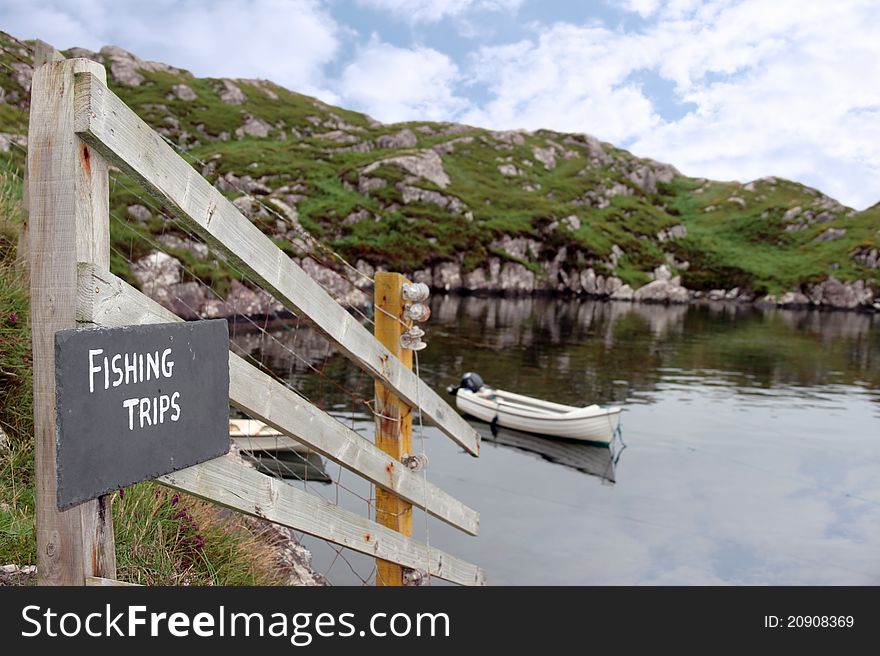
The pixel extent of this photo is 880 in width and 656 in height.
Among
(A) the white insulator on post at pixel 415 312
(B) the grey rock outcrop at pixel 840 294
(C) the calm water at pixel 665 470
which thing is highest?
(B) the grey rock outcrop at pixel 840 294

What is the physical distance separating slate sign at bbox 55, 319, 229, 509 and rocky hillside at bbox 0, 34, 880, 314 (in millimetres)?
56669

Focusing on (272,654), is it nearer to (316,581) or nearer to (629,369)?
(316,581)

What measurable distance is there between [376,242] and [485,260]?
675 inches

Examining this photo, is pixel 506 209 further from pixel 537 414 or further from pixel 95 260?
pixel 95 260

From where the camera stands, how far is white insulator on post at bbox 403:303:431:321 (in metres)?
5.57

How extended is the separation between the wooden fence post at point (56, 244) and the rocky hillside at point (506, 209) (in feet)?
187

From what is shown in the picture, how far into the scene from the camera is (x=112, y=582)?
2.93 metres

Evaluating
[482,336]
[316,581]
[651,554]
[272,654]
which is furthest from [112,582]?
[482,336]

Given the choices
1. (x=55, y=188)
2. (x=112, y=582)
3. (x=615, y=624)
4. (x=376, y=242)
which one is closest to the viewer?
(x=55, y=188)

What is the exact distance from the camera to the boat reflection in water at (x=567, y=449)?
22.7m

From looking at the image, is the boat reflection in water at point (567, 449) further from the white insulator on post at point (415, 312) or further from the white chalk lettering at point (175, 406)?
the white chalk lettering at point (175, 406)

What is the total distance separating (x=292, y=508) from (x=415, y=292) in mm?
2306

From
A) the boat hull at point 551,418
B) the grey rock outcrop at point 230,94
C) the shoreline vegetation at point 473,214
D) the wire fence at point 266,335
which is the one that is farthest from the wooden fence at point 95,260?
the grey rock outcrop at point 230,94

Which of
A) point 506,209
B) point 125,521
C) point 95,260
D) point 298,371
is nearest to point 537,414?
point 298,371
